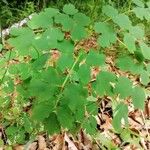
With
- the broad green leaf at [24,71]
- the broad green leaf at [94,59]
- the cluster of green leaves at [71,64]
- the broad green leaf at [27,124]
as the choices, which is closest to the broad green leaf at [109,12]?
the cluster of green leaves at [71,64]

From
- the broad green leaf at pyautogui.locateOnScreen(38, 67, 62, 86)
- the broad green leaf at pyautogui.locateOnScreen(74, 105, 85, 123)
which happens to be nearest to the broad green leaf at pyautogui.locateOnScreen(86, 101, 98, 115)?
the broad green leaf at pyautogui.locateOnScreen(74, 105, 85, 123)

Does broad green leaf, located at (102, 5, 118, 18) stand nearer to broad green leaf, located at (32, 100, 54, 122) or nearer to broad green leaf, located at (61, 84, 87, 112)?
broad green leaf, located at (61, 84, 87, 112)

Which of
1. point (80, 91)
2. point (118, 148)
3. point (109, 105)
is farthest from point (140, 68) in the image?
point (109, 105)

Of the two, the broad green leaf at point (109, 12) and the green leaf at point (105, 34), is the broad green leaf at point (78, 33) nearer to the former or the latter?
the green leaf at point (105, 34)

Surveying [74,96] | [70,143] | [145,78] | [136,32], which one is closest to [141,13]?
[136,32]

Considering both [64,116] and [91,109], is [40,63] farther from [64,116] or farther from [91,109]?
[91,109]
